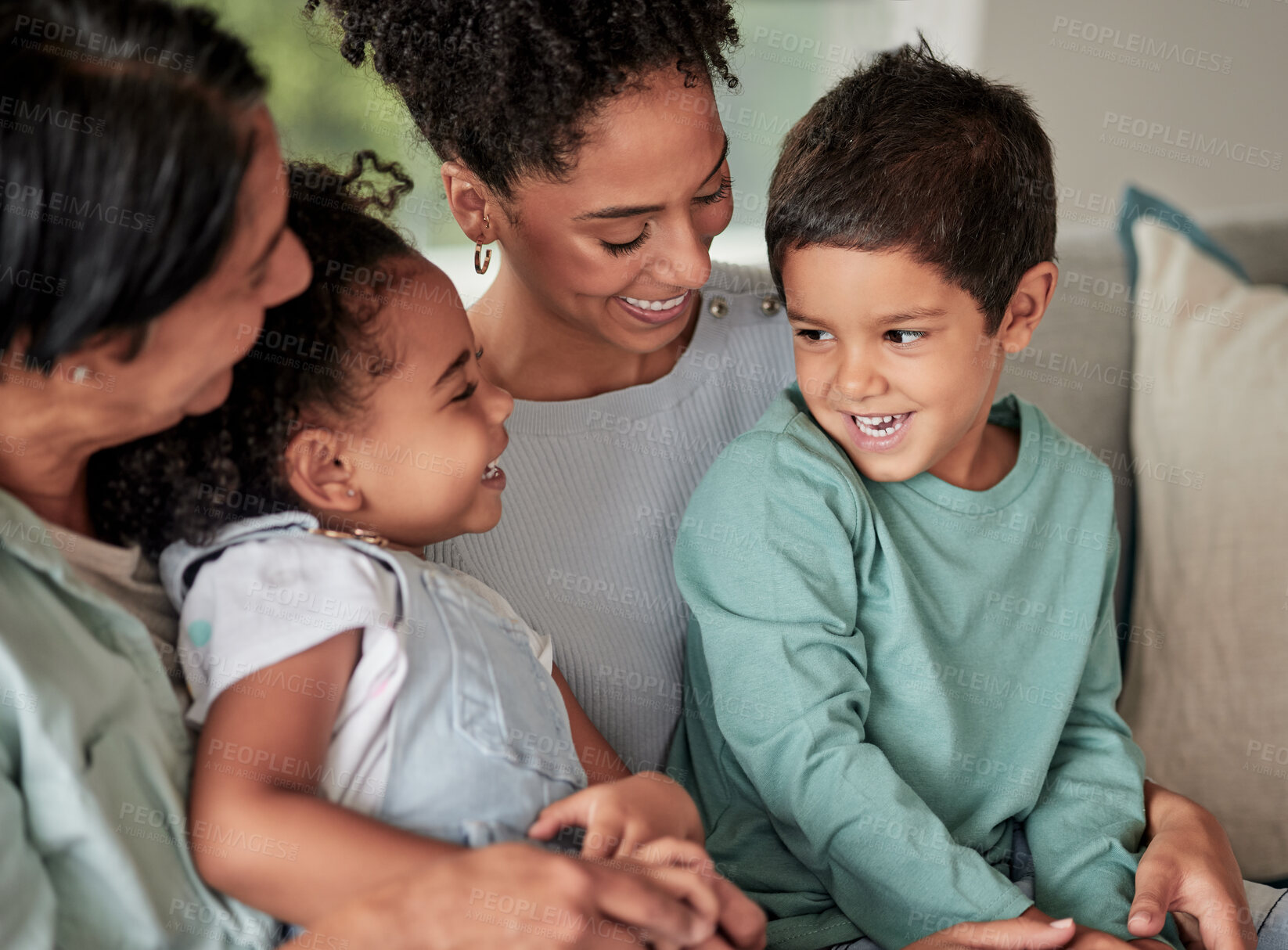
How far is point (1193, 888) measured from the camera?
4.03ft

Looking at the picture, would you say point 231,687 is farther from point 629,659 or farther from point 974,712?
point 974,712

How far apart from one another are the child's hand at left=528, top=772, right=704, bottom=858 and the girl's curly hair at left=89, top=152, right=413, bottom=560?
1.21 feet

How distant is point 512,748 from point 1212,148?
128 inches

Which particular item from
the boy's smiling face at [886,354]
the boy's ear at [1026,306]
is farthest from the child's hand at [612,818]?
the boy's ear at [1026,306]

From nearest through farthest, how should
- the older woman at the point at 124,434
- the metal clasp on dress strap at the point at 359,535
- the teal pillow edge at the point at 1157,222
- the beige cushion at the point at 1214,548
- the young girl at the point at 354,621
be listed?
the older woman at the point at 124,434 < the young girl at the point at 354,621 < the metal clasp on dress strap at the point at 359,535 < the beige cushion at the point at 1214,548 < the teal pillow edge at the point at 1157,222

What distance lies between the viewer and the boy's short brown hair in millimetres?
1233

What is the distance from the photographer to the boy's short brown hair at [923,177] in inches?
48.6

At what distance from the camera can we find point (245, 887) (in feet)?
2.81

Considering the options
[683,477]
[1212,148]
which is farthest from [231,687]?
[1212,148]

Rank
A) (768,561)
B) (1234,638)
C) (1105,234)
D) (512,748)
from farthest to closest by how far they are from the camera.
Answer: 1. (1105,234)
2. (1234,638)
3. (768,561)
4. (512,748)

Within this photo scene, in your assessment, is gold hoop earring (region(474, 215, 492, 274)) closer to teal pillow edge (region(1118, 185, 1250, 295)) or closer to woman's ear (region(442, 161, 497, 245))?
woman's ear (region(442, 161, 497, 245))

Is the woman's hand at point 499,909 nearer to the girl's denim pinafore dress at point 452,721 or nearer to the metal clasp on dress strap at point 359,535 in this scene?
the girl's denim pinafore dress at point 452,721

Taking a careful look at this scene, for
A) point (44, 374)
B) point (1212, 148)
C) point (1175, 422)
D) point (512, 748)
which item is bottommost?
point (512, 748)

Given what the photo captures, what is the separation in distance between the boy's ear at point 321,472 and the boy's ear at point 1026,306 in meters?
0.79
